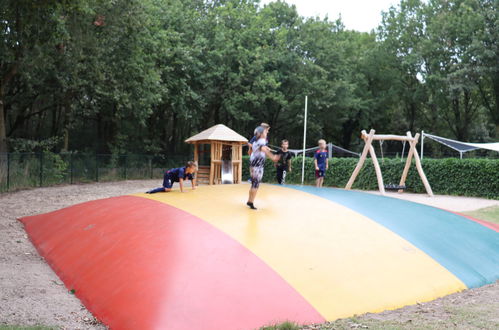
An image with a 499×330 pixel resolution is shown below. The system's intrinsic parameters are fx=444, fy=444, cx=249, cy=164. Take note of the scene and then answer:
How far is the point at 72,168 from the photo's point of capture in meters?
20.6

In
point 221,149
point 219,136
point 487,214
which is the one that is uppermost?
point 219,136

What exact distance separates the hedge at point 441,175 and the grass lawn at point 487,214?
3880 mm

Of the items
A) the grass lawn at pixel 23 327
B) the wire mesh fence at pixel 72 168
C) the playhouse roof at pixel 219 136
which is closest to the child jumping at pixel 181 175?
the grass lawn at pixel 23 327

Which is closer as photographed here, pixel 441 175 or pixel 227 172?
pixel 227 172

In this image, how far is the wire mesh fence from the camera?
16.9 m

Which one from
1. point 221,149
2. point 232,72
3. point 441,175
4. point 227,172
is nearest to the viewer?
point 221,149

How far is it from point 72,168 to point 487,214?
1703 centimetres

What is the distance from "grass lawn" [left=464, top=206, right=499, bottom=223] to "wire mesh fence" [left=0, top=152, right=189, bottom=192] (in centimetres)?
1555

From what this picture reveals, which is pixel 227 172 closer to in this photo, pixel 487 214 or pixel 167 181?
pixel 167 181

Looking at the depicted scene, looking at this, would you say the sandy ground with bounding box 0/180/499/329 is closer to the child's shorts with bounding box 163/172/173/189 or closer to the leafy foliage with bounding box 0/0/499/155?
the child's shorts with bounding box 163/172/173/189

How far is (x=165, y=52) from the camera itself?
81.8ft

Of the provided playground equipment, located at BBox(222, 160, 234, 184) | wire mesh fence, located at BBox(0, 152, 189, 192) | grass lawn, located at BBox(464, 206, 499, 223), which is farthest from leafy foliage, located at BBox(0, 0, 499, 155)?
grass lawn, located at BBox(464, 206, 499, 223)

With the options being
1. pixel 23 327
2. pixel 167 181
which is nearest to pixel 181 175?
pixel 167 181

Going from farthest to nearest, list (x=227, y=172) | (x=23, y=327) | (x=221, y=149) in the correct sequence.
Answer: (x=227, y=172)
(x=221, y=149)
(x=23, y=327)
